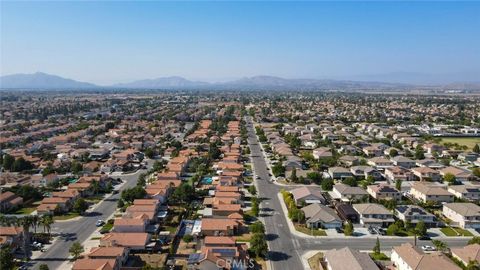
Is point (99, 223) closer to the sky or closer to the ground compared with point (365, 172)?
closer to the sky

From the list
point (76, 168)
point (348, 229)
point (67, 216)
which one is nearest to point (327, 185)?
point (348, 229)

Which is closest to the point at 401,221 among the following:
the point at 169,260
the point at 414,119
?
the point at 169,260

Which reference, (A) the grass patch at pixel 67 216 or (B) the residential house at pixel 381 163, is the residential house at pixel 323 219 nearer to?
(A) the grass patch at pixel 67 216

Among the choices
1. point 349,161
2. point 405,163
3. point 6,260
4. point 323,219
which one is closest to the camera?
point 6,260

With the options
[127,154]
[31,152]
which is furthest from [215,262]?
[31,152]

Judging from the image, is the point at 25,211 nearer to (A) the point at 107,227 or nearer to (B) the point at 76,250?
(A) the point at 107,227

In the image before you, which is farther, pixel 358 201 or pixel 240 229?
pixel 358 201

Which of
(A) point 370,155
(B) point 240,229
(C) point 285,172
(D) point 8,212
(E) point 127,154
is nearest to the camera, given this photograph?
(B) point 240,229

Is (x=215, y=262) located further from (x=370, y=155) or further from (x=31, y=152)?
(x=31, y=152)

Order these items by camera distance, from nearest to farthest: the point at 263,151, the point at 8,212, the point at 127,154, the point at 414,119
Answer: the point at 8,212 < the point at 127,154 < the point at 263,151 < the point at 414,119
